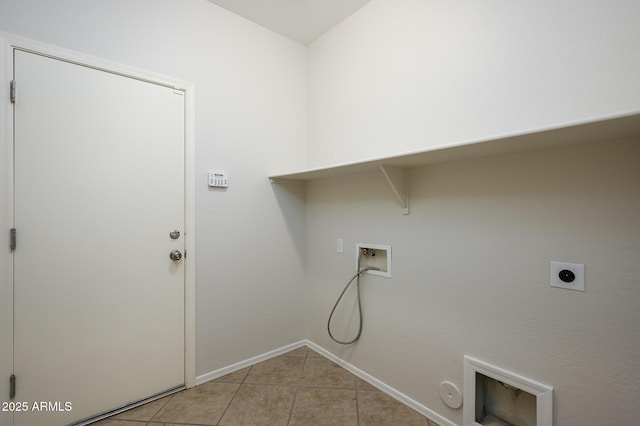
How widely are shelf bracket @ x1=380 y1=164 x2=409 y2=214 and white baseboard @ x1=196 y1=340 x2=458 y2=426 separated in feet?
3.85

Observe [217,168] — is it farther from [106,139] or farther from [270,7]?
[270,7]

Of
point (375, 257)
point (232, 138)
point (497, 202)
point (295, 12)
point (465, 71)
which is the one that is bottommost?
point (375, 257)

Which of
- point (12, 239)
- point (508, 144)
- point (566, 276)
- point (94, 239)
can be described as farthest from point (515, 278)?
point (12, 239)

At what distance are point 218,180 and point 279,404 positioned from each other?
1554 mm

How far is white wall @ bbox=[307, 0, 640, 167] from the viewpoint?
1083 mm

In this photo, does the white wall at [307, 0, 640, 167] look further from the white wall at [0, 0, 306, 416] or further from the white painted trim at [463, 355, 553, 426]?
the white painted trim at [463, 355, 553, 426]

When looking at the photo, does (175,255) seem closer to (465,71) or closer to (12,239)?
(12,239)

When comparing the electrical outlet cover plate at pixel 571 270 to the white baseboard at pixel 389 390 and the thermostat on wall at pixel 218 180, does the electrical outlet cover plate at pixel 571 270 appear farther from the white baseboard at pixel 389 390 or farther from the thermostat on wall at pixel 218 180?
the thermostat on wall at pixel 218 180

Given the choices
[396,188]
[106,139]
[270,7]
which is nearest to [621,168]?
[396,188]

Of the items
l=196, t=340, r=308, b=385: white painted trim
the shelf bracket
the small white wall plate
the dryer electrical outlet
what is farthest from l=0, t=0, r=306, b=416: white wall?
the small white wall plate

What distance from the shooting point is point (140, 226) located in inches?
66.3

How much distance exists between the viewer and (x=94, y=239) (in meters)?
1.55

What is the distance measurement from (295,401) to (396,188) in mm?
1491

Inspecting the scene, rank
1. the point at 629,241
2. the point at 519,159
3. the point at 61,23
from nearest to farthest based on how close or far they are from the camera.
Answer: the point at 629,241 → the point at 519,159 → the point at 61,23
